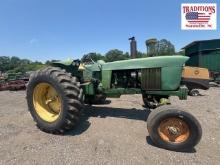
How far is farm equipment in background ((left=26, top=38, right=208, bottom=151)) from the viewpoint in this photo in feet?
13.8

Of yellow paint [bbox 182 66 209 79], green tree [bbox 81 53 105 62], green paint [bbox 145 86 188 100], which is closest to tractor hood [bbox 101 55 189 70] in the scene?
yellow paint [bbox 182 66 209 79]

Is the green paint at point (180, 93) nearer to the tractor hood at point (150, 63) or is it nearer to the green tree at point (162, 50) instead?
the tractor hood at point (150, 63)

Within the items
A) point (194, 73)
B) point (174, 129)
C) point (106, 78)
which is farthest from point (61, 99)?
point (194, 73)

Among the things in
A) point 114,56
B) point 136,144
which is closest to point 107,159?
point 136,144

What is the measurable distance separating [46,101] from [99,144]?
197 centimetres

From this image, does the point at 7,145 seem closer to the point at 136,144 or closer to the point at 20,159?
the point at 20,159

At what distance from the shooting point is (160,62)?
16.6 ft

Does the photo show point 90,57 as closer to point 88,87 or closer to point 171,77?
point 88,87

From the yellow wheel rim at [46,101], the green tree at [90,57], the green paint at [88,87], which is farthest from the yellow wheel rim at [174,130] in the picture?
the green tree at [90,57]

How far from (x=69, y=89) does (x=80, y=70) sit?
1366 millimetres

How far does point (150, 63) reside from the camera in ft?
16.9

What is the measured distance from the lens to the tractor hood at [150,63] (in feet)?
16.2

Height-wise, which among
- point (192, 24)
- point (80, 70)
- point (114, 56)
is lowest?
point (80, 70)

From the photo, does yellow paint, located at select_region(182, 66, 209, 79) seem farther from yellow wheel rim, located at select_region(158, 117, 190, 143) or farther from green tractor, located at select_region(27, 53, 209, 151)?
yellow wheel rim, located at select_region(158, 117, 190, 143)
